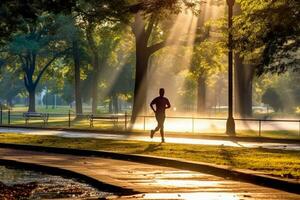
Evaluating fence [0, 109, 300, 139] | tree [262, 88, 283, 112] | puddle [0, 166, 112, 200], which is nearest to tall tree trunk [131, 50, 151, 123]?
fence [0, 109, 300, 139]

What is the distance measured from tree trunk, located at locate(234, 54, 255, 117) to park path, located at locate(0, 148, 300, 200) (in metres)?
36.0

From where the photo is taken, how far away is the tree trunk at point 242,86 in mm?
53719

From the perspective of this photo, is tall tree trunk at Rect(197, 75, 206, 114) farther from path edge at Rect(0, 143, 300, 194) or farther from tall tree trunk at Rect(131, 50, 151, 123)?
path edge at Rect(0, 143, 300, 194)

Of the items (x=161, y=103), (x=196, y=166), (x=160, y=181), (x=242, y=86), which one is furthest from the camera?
(x=242, y=86)

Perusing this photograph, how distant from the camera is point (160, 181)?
44.8 feet

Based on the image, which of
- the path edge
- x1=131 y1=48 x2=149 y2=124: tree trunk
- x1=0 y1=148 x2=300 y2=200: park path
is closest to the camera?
x1=0 y1=148 x2=300 y2=200: park path

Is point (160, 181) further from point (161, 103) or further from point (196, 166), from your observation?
point (161, 103)

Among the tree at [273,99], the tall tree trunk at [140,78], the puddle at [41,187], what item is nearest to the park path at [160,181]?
the puddle at [41,187]

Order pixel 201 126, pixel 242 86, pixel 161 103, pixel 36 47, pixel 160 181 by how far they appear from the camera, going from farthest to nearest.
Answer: pixel 36 47, pixel 242 86, pixel 201 126, pixel 161 103, pixel 160 181

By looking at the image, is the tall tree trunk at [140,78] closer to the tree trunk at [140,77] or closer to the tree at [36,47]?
the tree trunk at [140,77]

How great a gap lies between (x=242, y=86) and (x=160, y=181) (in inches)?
1656

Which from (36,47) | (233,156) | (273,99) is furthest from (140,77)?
(273,99)

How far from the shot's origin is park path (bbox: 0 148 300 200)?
1171 centimetres

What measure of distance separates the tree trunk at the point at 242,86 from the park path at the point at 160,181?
118 feet
